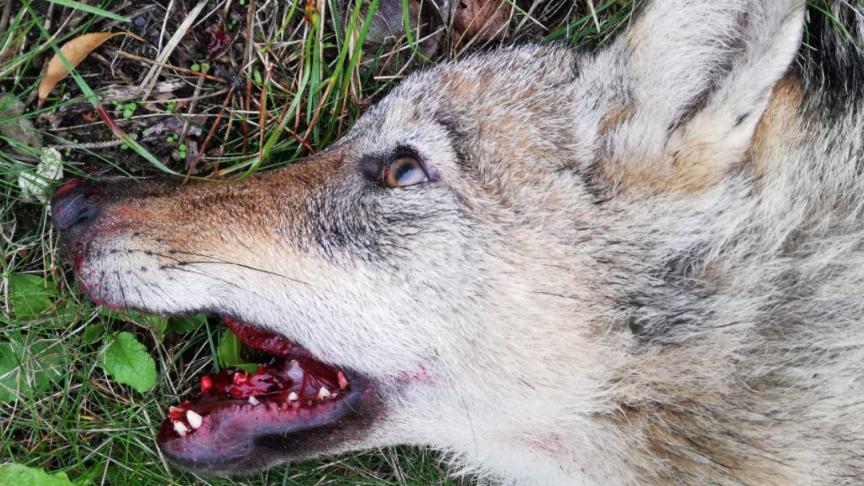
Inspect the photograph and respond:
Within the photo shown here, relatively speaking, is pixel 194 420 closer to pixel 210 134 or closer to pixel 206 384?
pixel 206 384

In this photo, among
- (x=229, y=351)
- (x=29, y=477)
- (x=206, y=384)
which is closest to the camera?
(x=29, y=477)

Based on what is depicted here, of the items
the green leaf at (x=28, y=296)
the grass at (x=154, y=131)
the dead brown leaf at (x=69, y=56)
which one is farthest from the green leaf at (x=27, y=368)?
the dead brown leaf at (x=69, y=56)

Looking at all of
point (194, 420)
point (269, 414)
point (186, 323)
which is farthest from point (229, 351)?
point (269, 414)

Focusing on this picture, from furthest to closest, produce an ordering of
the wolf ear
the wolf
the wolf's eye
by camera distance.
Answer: the wolf's eye
the wolf
the wolf ear

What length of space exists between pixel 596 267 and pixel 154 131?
103 inches

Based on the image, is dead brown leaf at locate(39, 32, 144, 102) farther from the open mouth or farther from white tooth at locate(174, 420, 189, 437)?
white tooth at locate(174, 420, 189, 437)

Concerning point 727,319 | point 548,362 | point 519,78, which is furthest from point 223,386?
point 727,319

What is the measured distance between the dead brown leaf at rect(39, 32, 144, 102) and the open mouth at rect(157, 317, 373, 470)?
1750 mm

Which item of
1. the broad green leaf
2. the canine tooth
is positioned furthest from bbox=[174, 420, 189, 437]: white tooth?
the broad green leaf

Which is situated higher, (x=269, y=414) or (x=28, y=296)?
(x=269, y=414)

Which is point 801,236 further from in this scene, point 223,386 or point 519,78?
point 223,386

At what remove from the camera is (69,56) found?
4160mm

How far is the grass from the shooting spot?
4.16m

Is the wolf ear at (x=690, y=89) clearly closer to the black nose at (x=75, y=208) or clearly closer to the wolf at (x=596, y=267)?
the wolf at (x=596, y=267)
